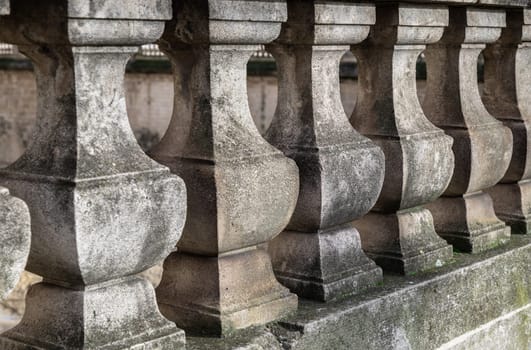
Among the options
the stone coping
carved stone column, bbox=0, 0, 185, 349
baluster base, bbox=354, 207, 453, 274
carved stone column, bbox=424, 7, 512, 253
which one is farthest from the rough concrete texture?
carved stone column, bbox=424, 7, 512, 253

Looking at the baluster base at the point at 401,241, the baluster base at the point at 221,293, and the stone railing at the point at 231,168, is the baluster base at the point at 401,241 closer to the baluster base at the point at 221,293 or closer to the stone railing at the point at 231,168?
the stone railing at the point at 231,168

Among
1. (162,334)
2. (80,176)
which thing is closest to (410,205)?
(162,334)


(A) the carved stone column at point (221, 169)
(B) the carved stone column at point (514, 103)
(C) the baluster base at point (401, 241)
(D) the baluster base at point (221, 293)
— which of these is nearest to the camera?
(A) the carved stone column at point (221, 169)

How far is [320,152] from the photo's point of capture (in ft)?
9.64

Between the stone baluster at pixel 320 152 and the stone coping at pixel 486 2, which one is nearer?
the stone baluster at pixel 320 152

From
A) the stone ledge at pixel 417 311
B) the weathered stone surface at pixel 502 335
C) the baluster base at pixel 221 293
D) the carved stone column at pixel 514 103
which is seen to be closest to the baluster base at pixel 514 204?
the carved stone column at pixel 514 103

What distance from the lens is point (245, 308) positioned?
2.77 m

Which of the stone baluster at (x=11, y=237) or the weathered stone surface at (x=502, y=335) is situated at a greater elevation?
the stone baluster at (x=11, y=237)

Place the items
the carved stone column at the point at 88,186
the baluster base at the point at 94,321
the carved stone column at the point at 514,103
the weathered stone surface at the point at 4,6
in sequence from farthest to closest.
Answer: the carved stone column at the point at 514,103
the baluster base at the point at 94,321
the carved stone column at the point at 88,186
the weathered stone surface at the point at 4,6

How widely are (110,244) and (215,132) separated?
0.47m

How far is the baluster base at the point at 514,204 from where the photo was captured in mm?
4215

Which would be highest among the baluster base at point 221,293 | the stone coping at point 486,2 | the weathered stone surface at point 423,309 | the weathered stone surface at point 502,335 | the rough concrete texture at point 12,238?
the stone coping at point 486,2

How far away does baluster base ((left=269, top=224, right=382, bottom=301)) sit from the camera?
9.98 feet

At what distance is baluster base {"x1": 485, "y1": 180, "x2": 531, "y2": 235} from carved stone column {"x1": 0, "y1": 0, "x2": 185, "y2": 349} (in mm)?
2102
